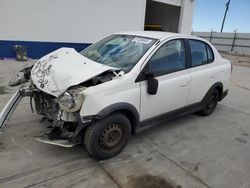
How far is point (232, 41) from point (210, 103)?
23628mm

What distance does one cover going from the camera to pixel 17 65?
28.8 feet

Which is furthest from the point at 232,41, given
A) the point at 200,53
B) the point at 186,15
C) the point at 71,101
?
the point at 71,101

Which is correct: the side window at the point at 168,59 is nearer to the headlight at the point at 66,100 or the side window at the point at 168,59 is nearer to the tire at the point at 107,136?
the tire at the point at 107,136

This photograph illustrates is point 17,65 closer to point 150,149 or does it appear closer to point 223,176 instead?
point 150,149

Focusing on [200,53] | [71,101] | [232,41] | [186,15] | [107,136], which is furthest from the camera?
[232,41]

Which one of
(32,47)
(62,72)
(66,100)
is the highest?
(62,72)

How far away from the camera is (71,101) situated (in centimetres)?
270

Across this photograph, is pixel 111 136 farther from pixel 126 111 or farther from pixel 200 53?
pixel 200 53

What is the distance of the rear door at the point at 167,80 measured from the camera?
3371mm

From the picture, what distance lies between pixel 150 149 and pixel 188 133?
3.24ft

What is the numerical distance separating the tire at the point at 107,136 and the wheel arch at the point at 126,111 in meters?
0.08

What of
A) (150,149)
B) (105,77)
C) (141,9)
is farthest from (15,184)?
(141,9)

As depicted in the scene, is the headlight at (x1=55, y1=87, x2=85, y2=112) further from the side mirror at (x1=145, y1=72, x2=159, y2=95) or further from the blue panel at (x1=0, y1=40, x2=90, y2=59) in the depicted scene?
the blue panel at (x1=0, y1=40, x2=90, y2=59)

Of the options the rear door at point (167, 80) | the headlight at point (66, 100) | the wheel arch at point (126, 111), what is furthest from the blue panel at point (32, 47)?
the wheel arch at point (126, 111)
